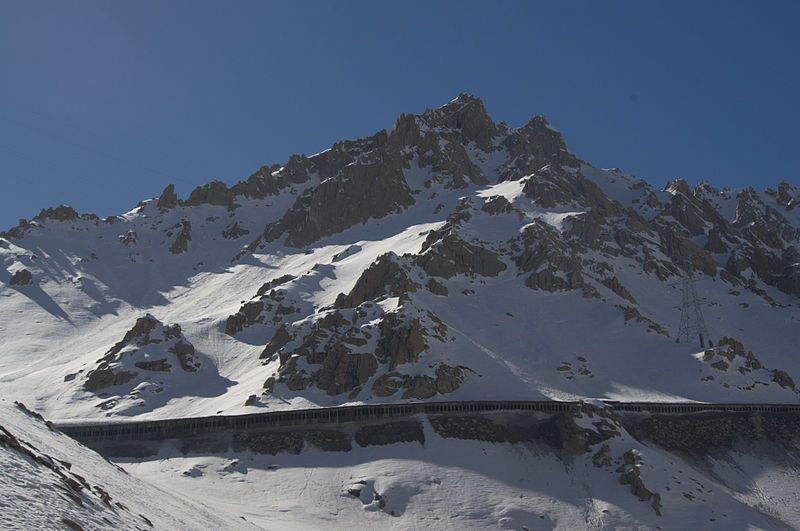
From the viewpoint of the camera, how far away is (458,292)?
14175 centimetres

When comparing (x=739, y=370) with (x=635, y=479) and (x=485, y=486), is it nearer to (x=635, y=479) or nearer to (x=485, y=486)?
(x=635, y=479)

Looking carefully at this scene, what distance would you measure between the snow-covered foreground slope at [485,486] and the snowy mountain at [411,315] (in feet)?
46.2

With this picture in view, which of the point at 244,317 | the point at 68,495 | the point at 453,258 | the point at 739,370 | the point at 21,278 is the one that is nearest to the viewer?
the point at 68,495

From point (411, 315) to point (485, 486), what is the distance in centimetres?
3797

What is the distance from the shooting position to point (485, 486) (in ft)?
243

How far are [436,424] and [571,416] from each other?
53.0 ft

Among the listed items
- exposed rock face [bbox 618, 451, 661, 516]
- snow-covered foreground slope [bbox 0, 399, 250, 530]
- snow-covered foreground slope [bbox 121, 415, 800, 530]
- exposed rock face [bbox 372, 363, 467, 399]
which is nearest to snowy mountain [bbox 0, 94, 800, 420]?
exposed rock face [bbox 372, 363, 467, 399]

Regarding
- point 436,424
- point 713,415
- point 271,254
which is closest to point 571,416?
point 436,424

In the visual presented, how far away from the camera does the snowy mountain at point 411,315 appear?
341ft

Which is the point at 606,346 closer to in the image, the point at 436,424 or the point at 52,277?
the point at 436,424

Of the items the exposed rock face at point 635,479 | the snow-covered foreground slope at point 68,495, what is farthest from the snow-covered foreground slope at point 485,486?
the snow-covered foreground slope at point 68,495

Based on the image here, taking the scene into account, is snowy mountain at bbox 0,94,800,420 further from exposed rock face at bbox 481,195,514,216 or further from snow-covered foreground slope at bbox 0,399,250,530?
snow-covered foreground slope at bbox 0,399,250,530

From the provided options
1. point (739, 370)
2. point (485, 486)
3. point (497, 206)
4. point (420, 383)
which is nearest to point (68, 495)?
point (485, 486)

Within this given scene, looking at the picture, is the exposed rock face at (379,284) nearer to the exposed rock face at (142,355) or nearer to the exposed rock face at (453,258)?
the exposed rock face at (453,258)
